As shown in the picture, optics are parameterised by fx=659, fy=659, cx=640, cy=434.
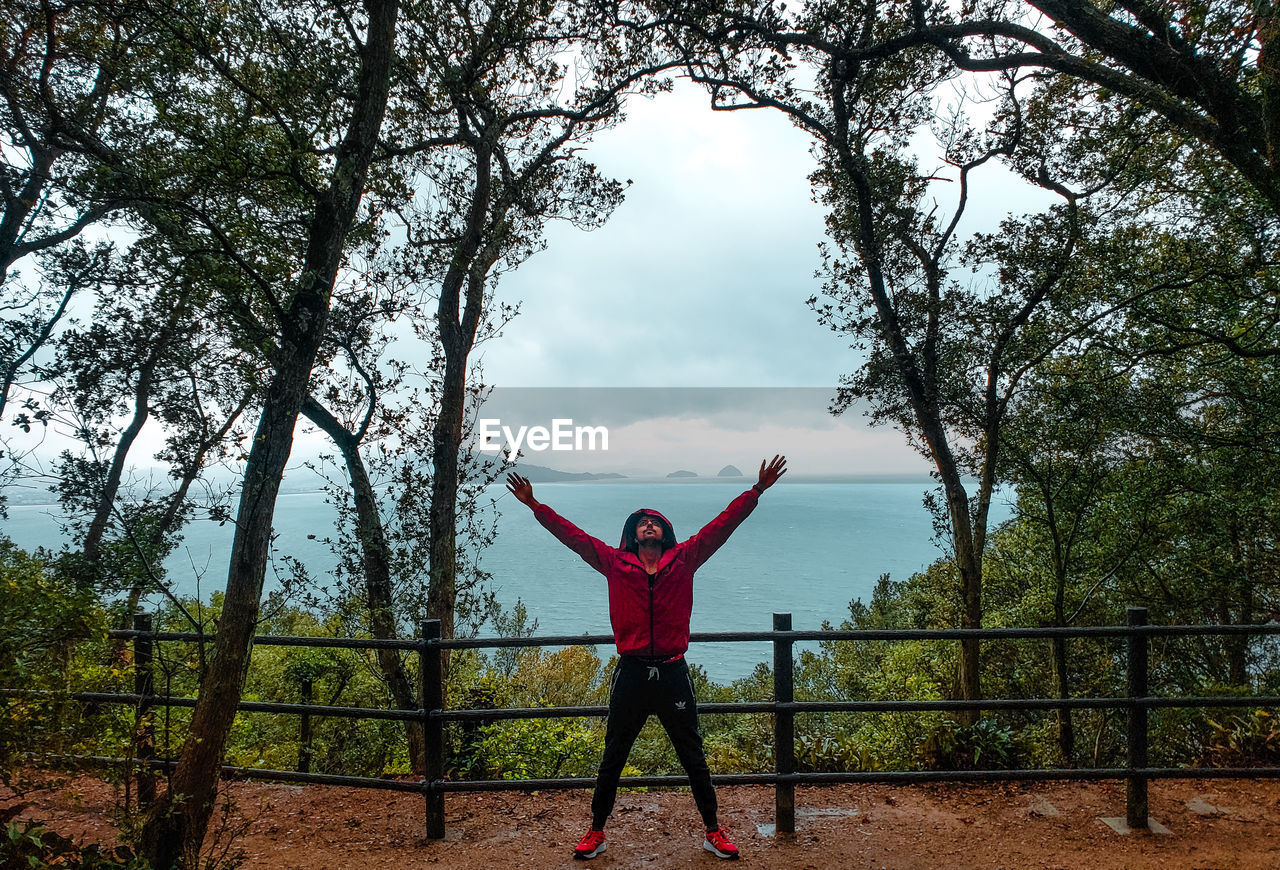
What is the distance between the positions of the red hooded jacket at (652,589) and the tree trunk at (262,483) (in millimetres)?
1608

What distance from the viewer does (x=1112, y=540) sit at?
11492 mm

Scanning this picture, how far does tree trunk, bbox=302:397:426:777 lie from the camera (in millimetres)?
8117

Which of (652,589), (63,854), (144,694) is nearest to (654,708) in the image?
(652,589)

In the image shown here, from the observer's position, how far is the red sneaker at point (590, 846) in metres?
3.90

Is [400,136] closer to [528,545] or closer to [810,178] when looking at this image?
[810,178]

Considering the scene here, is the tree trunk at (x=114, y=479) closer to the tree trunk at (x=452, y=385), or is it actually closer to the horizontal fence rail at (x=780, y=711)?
the horizontal fence rail at (x=780, y=711)

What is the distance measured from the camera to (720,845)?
3.88m


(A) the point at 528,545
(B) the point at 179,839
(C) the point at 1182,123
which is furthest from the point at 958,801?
(A) the point at 528,545

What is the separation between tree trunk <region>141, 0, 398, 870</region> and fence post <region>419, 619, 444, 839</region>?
0.99 metres

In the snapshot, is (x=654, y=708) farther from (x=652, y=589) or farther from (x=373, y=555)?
(x=373, y=555)

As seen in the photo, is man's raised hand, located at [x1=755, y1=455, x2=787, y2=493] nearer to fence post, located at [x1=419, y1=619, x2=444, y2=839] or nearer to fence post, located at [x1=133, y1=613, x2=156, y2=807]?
fence post, located at [x1=419, y1=619, x2=444, y2=839]

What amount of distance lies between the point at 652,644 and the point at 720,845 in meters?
1.32

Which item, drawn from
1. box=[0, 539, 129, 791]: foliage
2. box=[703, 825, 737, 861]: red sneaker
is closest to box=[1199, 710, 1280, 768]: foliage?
box=[703, 825, 737, 861]: red sneaker

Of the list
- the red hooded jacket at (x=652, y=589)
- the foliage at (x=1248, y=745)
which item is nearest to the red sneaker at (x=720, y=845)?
the red hooded jacket at (x=652, y=589)
